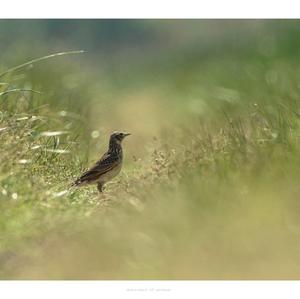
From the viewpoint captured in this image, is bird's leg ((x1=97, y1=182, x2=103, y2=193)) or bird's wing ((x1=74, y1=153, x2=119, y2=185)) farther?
bird's leg ((x1=97, y1=182, x2=103, y2=193))

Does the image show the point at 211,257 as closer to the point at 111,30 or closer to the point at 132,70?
the point at 132,70

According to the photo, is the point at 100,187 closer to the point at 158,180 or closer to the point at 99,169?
the point at 99,169

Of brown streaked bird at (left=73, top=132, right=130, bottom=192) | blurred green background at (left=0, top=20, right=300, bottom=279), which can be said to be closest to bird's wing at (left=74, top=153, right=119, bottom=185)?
brown streaked bird at (left=73, top=132, right=130, bottom=192)

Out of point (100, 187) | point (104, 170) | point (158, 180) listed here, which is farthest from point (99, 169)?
point (158, 180)

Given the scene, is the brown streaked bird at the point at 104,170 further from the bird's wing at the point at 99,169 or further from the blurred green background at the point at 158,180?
the blurred green background at the point at 158,180

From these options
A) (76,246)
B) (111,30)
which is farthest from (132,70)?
(76,246)

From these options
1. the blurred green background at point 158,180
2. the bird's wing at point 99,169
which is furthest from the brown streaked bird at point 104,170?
the blurred green background at point 158,180

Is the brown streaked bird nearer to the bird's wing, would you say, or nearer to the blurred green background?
the bird's wing
